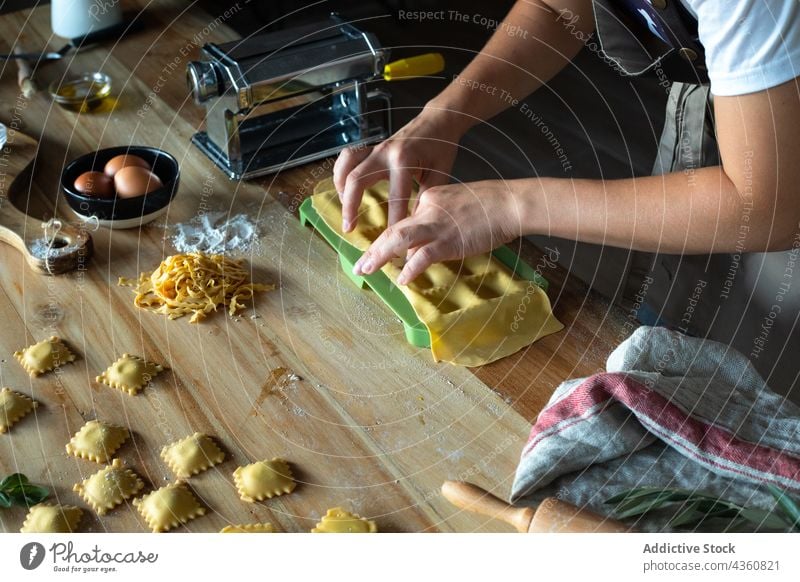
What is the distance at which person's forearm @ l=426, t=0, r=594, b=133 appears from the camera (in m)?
1.15

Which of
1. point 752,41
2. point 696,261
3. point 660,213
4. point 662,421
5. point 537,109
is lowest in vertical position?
point 537,109

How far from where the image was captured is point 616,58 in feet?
4.04

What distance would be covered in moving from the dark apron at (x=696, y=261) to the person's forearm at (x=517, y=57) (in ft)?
0.14

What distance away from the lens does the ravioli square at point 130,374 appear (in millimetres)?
938

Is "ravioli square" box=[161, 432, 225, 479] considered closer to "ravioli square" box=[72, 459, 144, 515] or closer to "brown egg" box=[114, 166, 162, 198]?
"ravioli square" box=[72, 459, 144, 515]

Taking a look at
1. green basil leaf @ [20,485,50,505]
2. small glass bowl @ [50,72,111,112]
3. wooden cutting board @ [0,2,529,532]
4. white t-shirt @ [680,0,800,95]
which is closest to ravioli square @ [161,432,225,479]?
wooden cutting board @ [0,2,529,532]

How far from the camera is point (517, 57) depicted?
117 centimetres

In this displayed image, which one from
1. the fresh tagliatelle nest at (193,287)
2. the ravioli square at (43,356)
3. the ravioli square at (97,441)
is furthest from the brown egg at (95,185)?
the ravioli square at (97,441)

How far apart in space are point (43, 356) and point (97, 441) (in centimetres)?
16

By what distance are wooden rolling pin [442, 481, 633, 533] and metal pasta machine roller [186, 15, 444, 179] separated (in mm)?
643

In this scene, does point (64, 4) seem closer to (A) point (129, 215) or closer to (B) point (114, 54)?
(B) point (114, 54)

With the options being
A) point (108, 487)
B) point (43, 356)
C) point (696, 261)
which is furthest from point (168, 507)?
point (696, 261)

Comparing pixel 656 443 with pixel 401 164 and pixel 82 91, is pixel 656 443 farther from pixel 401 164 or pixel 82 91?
pixel 82 91
